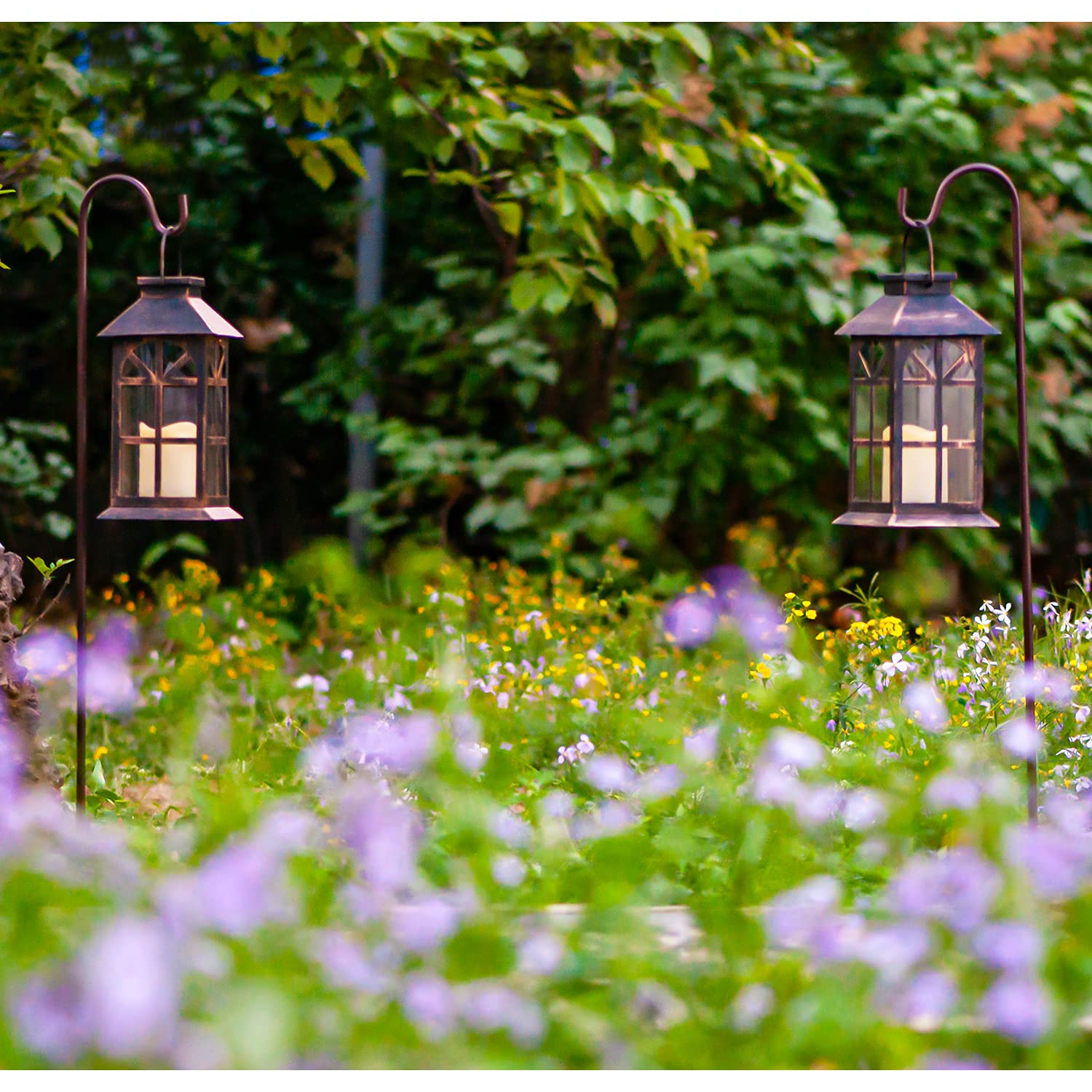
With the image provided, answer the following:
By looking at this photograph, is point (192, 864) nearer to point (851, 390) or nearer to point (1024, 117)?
point (851, 390)

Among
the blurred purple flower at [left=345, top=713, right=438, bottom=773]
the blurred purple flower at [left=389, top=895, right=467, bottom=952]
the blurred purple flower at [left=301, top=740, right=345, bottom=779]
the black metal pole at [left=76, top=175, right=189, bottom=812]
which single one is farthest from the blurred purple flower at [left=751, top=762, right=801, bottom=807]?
the black metal pole at [left=76, top=175, right=189, bottom=812]

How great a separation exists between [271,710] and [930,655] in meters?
2.10

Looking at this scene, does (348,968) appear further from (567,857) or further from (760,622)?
(760,622)

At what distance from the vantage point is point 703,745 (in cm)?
360

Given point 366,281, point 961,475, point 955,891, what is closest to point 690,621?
point 961,475

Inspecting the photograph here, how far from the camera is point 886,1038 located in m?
2.01

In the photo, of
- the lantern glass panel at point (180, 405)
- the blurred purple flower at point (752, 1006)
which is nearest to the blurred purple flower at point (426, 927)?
the blurred purple flower at point (752, 1006)

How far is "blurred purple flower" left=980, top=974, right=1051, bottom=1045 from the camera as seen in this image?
1.97 metres

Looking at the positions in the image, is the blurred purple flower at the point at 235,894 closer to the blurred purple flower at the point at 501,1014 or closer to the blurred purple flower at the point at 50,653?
the blurred purple flower at the point at 501,1014

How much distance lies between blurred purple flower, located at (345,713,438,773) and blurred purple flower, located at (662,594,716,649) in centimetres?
127

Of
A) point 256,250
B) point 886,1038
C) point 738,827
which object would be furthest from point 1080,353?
point 886,1038

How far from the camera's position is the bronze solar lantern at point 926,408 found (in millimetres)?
2953

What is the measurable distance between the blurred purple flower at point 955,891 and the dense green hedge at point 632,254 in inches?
105

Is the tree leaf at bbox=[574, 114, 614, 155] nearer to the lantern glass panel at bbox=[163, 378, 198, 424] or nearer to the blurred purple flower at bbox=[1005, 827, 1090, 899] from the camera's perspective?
the lantern glass panel at bbox=[163, 378, 198, 424]
